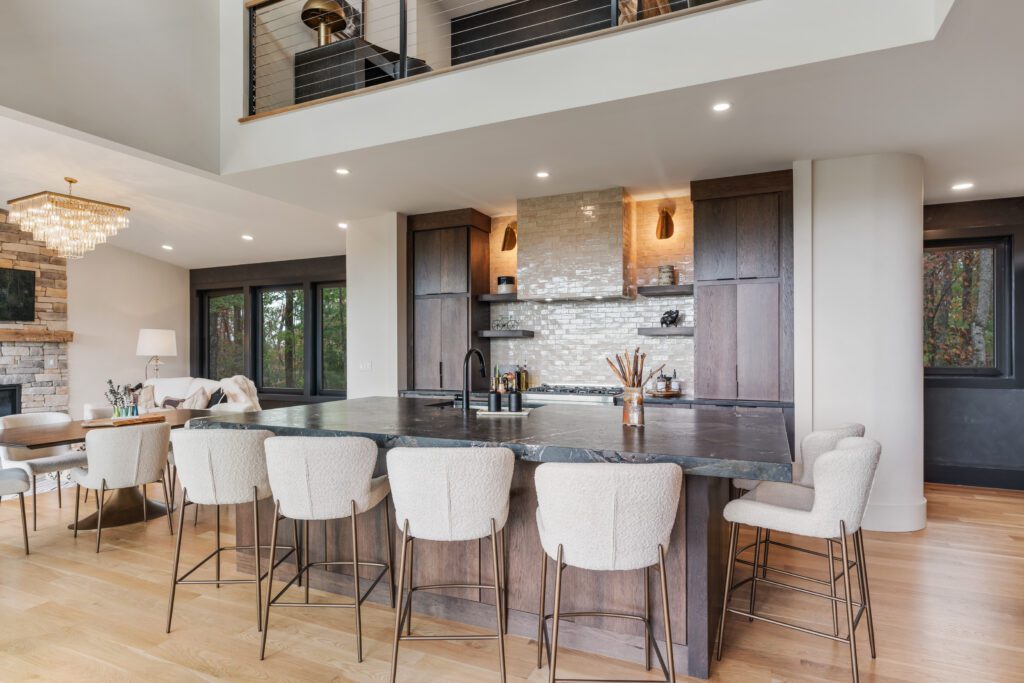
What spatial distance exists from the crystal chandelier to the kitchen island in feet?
12.0

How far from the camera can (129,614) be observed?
9.14 ft

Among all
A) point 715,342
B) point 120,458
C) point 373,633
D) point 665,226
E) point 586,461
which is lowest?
point 373,633

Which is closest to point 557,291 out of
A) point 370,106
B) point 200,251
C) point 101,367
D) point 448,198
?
point 448,198

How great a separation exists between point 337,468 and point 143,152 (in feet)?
10.0

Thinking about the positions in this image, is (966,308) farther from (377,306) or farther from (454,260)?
(377,306)

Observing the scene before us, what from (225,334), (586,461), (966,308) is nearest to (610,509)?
(586,461)

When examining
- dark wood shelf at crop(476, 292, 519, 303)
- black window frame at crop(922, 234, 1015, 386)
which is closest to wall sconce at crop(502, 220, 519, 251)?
dark wood shelf at crop(476, 292, 519, 303)

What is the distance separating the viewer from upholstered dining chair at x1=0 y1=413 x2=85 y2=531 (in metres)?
3.97

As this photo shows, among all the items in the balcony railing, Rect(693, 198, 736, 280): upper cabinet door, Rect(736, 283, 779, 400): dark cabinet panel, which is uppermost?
the balcony railing

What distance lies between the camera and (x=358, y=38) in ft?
14.9

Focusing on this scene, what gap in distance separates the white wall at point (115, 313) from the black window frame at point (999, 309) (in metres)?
9.87

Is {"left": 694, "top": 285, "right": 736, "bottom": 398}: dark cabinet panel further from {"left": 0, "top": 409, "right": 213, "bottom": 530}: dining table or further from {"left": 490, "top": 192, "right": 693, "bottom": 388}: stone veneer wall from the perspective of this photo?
{"left": 0, "top": 409, "right": 213, "bottom": 530}: dining table

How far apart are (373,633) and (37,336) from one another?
23.3ft

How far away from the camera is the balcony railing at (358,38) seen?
14.6ft
